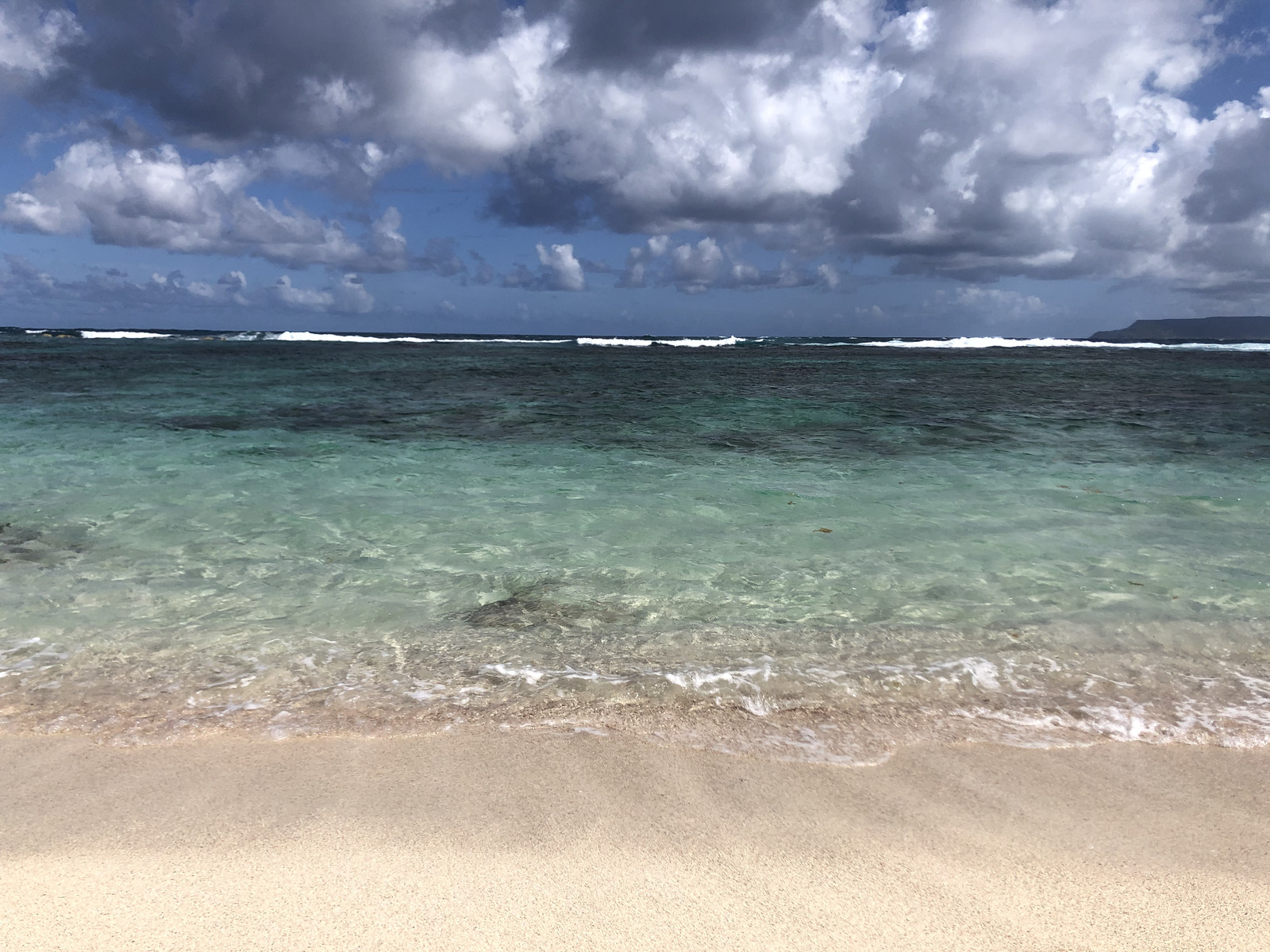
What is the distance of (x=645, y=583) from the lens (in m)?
5.63

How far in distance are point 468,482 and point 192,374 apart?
22956 mm

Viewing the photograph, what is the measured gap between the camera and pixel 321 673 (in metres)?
4.13

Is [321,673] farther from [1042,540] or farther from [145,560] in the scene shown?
[1042,540]

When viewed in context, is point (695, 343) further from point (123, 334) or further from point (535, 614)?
point (535, 614)

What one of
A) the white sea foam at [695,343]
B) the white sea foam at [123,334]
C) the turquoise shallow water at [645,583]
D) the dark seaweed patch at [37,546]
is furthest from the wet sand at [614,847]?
the white sea foam at [123,334]

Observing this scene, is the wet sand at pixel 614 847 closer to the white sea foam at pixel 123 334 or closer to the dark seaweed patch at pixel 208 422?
the dark seaweed patch at pixel 208 422

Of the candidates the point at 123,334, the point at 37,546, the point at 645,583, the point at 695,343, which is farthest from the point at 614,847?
the point at 123,334

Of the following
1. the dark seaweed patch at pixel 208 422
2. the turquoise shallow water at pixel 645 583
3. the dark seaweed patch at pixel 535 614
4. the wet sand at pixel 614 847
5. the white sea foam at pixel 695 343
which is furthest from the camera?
the white sea foam at pixel 695 343

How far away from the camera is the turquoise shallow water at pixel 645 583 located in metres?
3.79

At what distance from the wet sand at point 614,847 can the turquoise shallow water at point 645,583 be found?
12.0 inches

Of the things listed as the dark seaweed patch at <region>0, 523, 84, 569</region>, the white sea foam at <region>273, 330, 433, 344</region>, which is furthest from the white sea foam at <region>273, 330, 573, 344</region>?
the dark seaweed patch at <region>0, 523, 84, 569</region>

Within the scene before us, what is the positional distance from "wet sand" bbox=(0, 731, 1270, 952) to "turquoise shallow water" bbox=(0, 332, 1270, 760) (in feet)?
1.00

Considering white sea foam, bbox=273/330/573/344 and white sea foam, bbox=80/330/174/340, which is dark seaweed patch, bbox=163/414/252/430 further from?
white sea foam, bbox=80/330/174/340

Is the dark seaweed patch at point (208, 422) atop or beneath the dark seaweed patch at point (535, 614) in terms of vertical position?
atop
